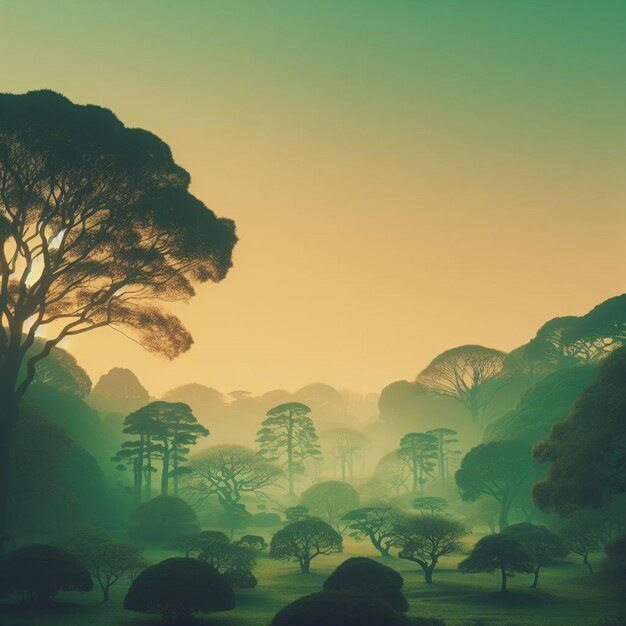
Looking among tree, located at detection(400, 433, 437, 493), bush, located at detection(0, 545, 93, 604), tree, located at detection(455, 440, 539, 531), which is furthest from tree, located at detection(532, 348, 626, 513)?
tree, located at detection(400, 433, 437, 493)

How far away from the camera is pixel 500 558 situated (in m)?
23.2

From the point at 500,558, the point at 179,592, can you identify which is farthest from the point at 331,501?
the point at 179,592

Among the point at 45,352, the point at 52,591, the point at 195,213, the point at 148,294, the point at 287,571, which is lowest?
the point at 287,571

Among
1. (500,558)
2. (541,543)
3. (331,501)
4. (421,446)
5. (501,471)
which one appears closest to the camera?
(500,558)

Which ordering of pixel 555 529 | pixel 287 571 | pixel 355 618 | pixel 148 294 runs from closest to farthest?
pixel 355 618
pixel 148 294
pixel 287 571
pixel 555 529

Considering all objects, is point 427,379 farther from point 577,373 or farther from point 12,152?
point 12,152

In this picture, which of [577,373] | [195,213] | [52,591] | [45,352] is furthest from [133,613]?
[577,373]

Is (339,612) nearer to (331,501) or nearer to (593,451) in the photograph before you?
(593,451)

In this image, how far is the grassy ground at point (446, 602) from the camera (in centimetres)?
1725

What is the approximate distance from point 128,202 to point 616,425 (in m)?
19.5

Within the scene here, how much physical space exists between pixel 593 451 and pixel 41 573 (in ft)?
63.8

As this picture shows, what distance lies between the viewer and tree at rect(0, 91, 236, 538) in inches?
725

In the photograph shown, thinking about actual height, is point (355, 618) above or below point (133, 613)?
above

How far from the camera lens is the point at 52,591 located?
1880cm
